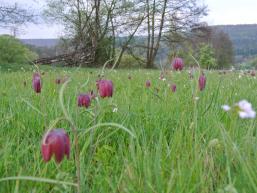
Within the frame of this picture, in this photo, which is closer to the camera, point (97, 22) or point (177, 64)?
point (177, 64)

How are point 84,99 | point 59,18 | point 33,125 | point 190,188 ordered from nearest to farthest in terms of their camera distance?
point 190,188, point 84,99, point 33,125, point 59,18

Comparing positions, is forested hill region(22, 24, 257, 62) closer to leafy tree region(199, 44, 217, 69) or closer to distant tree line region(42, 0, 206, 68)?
distant tree line region(42, 0, 206, 68)

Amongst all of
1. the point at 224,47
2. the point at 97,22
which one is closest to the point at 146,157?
the point at 97,22

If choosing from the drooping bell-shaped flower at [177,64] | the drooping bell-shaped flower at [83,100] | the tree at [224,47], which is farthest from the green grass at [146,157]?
the tree at [224,47]

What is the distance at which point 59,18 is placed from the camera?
28.5m

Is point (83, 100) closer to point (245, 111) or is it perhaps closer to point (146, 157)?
point (146, 157)

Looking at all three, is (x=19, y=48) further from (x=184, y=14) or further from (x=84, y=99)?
(x=84, y=99)

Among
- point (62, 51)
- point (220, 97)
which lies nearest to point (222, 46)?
point (62, 51)

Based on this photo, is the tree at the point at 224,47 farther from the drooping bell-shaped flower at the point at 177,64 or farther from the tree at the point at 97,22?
the drooping bell-shaped flower at the point at 177,64

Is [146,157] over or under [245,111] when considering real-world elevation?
under

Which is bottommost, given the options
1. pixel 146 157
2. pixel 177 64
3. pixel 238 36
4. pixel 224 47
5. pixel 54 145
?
pixel 146 157

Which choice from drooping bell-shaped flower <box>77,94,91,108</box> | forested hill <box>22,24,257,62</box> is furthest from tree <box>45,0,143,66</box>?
drooping bell-shaped flower <box>77,94,91,108</box>

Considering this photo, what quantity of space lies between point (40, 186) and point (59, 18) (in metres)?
28.1

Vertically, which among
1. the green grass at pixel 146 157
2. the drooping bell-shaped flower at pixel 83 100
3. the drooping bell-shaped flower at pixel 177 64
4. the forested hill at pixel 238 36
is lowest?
the green grass at pixel 146 157
